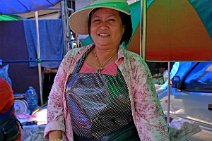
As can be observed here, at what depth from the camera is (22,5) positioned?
3973 mm

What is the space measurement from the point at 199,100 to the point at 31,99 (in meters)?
3.44

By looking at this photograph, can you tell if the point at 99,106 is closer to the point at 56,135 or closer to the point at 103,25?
the point at 56,135

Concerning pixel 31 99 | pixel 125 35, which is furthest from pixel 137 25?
pixel 31 99

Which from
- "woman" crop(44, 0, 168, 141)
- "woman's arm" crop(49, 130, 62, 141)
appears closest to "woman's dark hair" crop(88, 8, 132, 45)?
"woman" crop(44, 0, 168, 141)

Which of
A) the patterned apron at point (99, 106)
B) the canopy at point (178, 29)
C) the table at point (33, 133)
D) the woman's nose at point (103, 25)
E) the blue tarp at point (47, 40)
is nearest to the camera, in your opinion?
the patterned apron at point (99, 106)

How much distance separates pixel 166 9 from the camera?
119 inches

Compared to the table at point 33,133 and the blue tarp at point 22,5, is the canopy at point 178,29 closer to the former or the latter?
the blue tarp at point 22,5

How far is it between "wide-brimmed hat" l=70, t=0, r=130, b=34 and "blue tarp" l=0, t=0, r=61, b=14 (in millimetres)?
1940

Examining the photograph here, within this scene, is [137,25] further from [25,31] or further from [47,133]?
[25,31]

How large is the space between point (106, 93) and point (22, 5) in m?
2.83

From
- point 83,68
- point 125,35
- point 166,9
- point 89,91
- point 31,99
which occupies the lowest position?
point 31,99

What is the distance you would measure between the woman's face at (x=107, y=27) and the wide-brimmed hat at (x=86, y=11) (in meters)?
0.05

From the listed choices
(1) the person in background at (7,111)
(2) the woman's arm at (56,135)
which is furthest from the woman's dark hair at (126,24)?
(1) the person in background at (7,111)

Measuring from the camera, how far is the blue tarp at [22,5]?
3.80m
